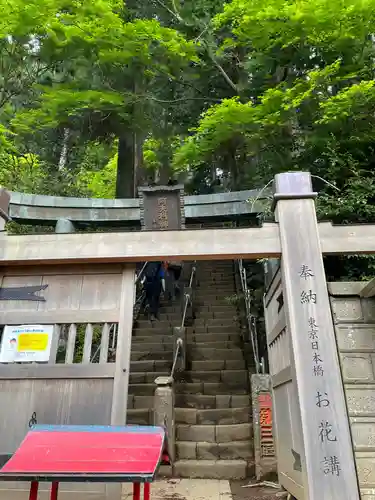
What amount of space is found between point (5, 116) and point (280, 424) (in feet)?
37.0

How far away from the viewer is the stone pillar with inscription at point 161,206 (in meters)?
6.35

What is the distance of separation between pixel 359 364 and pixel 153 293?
7.74m

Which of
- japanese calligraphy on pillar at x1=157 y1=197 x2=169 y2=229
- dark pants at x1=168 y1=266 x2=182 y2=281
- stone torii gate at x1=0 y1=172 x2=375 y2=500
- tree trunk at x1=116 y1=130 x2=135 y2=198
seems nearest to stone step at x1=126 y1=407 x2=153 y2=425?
stone torii gate at x1=0 y1=172 x2=375 y2=500

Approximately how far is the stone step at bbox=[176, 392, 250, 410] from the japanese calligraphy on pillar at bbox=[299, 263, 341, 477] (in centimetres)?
387

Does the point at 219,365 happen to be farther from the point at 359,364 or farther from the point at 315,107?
the point at 315,107

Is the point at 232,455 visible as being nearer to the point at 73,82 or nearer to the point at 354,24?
the point at 354,24

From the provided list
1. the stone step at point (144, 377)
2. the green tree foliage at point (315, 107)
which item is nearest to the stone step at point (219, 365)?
the stone step at point (144, 377)

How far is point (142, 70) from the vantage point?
1181cm

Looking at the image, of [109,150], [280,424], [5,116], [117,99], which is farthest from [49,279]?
[109,150]

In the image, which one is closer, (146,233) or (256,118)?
(146,233)

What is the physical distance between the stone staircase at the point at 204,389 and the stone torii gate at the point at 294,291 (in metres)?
1.49

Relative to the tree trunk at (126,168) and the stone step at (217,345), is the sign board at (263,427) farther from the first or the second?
the tree trunk at (126,168)

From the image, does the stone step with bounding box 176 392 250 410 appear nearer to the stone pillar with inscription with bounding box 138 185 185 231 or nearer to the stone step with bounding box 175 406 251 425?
the stone step with bounding box 175 406 251 425

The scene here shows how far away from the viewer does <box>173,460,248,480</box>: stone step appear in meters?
6.17
